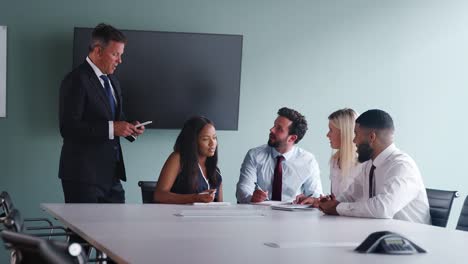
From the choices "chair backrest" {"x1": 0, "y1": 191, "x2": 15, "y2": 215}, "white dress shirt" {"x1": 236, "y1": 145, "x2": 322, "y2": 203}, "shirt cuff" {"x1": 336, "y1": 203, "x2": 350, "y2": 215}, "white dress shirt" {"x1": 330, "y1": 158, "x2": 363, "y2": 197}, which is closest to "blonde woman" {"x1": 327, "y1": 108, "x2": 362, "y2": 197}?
"white dress shirt" {"x1": 330, "y1": 158, "x2": 363, "y2": 197}

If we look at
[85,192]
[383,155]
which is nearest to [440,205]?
[383,155]

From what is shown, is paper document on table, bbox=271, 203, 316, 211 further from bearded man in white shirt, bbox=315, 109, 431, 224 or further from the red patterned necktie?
the red patterned necktie

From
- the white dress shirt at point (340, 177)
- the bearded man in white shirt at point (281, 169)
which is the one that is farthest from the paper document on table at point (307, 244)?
the bearded man in white shirt at point (281, 169)

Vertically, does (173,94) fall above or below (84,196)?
above

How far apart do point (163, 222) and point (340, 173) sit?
2361mm

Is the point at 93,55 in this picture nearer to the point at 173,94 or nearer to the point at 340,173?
the point at 173,94

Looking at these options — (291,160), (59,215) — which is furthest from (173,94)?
(59,215)

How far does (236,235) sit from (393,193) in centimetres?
133

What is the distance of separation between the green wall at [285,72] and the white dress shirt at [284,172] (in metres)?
1.03

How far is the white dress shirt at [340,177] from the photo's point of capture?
5.92m

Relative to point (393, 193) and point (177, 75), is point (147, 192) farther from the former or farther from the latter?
point (393, 193)

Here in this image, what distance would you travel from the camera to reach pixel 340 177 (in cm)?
599

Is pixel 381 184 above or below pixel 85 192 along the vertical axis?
above

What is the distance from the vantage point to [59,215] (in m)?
4.23
